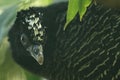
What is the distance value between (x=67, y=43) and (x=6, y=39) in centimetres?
12

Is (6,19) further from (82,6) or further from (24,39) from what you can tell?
(82,6)

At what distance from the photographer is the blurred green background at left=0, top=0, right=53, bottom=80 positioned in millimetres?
588

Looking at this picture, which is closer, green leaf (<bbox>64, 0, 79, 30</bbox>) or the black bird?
green leaf (<bbox>64, 0, 79, 30</bbox>)

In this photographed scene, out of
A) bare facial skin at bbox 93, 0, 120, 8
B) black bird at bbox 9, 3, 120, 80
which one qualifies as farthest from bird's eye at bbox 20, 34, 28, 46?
bare facial skin at bbox 93, 0, 120, 8

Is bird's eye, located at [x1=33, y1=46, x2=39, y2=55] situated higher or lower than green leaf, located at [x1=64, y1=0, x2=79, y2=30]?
lower

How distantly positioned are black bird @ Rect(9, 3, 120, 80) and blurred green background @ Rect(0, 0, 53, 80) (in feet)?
0.04

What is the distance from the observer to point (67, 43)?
0.56 metres

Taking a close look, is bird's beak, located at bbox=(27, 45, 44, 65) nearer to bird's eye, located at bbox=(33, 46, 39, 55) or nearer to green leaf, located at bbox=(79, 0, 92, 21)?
bird's eye, located at bbox=(33, 46, 39, 55)

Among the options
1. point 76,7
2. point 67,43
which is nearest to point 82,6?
point 76,7

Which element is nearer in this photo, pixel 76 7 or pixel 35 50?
pixel 76 7

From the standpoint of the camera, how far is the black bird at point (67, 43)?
51 centimetres

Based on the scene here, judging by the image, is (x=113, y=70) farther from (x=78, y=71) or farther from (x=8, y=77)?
(x=8, y=77)

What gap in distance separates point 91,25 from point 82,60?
5cm

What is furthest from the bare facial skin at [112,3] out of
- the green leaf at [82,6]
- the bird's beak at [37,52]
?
the bird's beak at [37,52]
